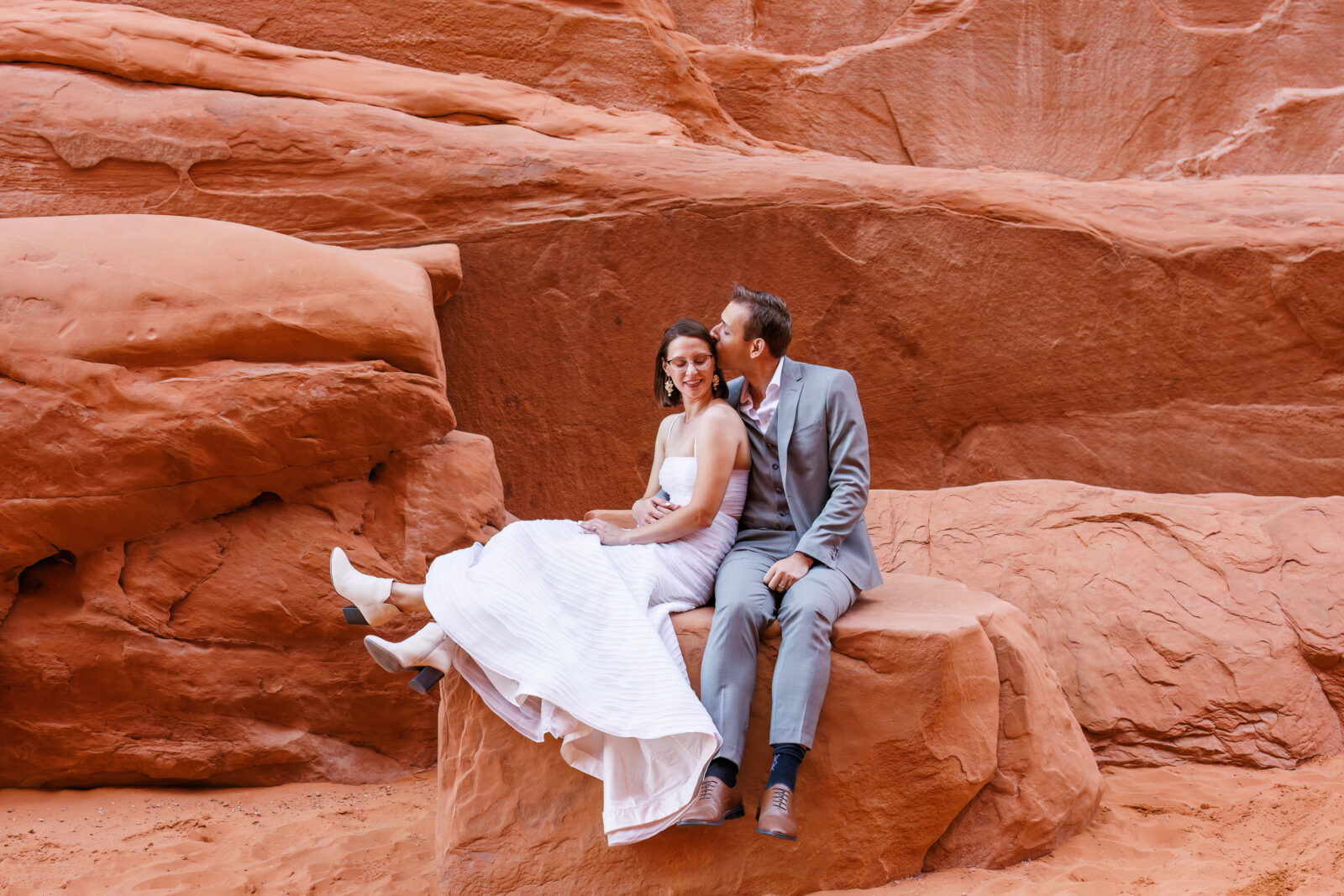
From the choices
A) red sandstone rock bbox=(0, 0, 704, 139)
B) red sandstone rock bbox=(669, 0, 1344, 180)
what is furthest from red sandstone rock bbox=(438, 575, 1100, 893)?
red sandstone rock bbox=(669, 0, 1344, 180)

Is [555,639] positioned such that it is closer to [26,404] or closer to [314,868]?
[314,868]

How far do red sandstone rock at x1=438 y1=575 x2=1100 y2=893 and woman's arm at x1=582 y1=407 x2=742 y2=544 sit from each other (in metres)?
0.31

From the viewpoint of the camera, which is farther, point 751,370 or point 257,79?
point 257,79

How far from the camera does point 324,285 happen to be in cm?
438

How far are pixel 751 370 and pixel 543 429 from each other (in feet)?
7.43

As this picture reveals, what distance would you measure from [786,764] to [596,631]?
64 centimetres

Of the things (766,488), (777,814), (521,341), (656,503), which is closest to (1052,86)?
(521,341)

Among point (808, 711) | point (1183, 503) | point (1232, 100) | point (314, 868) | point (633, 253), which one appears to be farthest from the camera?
point (1232, 100)

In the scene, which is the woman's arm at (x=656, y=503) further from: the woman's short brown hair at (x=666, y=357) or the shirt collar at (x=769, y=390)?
the shirt collar at (x=769, y=390)

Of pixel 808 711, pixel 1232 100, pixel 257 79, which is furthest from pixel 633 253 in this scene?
pixel 1232 100

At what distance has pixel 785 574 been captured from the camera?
3.26 meters

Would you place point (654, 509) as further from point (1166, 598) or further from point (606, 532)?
point (1166, 598)

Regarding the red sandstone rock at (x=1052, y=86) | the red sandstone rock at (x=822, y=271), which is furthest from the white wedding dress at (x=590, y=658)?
the red sandstone rock at (x=1052, y=86)

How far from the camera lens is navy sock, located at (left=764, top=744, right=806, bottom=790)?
2957 millimetres
